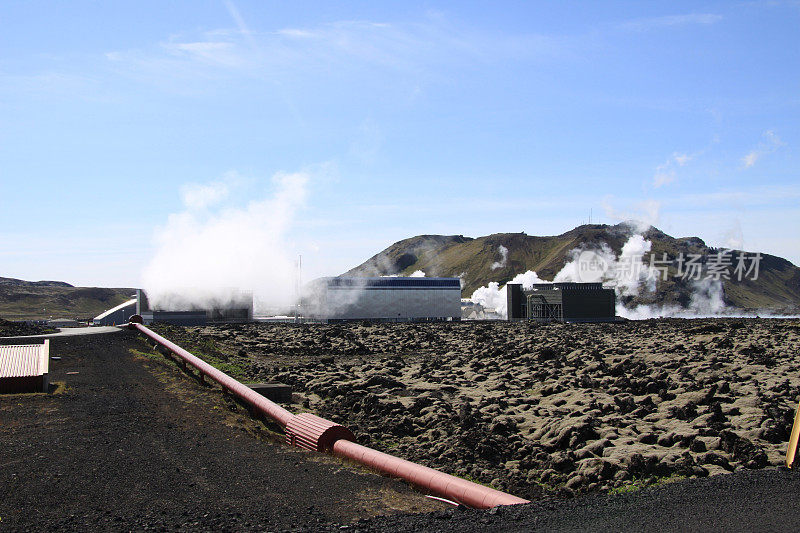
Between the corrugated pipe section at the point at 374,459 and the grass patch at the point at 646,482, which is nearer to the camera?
the corrugated pipe section at the point at 374,459

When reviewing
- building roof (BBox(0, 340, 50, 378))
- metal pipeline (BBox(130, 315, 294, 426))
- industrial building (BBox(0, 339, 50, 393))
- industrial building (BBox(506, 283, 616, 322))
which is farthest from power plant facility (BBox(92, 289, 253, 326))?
industrial building (BBox(0, 339, 50, 393))

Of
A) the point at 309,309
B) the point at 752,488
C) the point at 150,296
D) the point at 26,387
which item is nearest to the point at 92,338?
the point at 26,387

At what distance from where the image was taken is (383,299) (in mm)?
116312

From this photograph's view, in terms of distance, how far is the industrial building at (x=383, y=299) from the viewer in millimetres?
113250

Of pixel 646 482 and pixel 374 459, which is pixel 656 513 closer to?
pixel 646 482

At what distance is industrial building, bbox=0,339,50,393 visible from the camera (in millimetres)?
21641

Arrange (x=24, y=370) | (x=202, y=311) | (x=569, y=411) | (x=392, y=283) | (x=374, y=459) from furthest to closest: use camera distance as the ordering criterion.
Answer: (x=392, y=283)
(x=202, y=311)
(x=24, y=370)
(x=569, y=411)
(x=374, y=459)

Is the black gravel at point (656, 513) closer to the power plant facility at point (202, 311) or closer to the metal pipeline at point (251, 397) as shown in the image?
the metal pipeline at point (251, 397)

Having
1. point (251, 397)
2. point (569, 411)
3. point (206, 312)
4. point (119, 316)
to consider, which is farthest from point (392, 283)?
point (251, 397)

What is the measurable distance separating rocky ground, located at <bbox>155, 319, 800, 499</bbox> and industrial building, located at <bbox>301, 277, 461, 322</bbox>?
7358cm

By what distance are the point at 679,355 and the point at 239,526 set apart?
3155cm

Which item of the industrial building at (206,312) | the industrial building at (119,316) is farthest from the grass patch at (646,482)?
the industrial building at (119,316)

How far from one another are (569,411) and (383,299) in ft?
315

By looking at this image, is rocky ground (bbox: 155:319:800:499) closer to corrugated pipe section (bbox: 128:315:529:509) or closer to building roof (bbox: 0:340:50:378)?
corrugated pipe section (bbox: 128:315:529:509)
